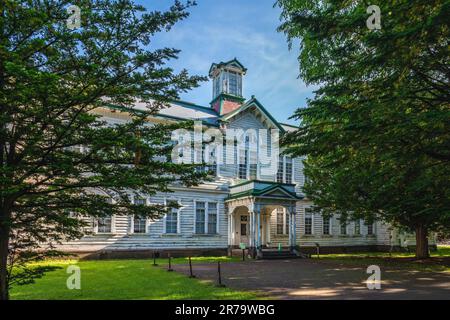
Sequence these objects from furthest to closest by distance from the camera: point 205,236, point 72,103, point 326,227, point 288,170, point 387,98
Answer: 1. point 326,227
2. point 288,170
3. point 205,236
4. point 387,98
5. point 72,103

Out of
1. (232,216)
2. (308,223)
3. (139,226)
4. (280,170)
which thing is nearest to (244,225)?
(232,216)

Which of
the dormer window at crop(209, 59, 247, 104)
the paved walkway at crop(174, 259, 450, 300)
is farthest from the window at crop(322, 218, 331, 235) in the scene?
the paved walkway at crop(174, 259, 450, 300)

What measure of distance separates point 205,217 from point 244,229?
149 inches

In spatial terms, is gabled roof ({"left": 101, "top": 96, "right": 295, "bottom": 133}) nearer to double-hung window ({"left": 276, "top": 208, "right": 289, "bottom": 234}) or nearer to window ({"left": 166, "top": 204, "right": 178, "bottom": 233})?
double-hung window ({"left": 276, "top": 208, "right": 289, "bottom": 234})

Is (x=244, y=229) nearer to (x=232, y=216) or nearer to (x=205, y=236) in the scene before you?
(x=232, y=216)

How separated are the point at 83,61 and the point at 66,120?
124 centimetres

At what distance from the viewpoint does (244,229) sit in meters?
29.0

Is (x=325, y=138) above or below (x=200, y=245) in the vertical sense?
above

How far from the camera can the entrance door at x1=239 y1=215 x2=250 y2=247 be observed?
28.6m

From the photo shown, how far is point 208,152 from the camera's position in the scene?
27172 millimetres

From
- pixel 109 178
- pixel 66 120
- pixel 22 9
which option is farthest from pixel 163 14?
pixel 109 178

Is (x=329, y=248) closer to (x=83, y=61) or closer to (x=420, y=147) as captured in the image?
(x=420, y=147)

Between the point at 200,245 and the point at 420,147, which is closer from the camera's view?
the point at 420,147
